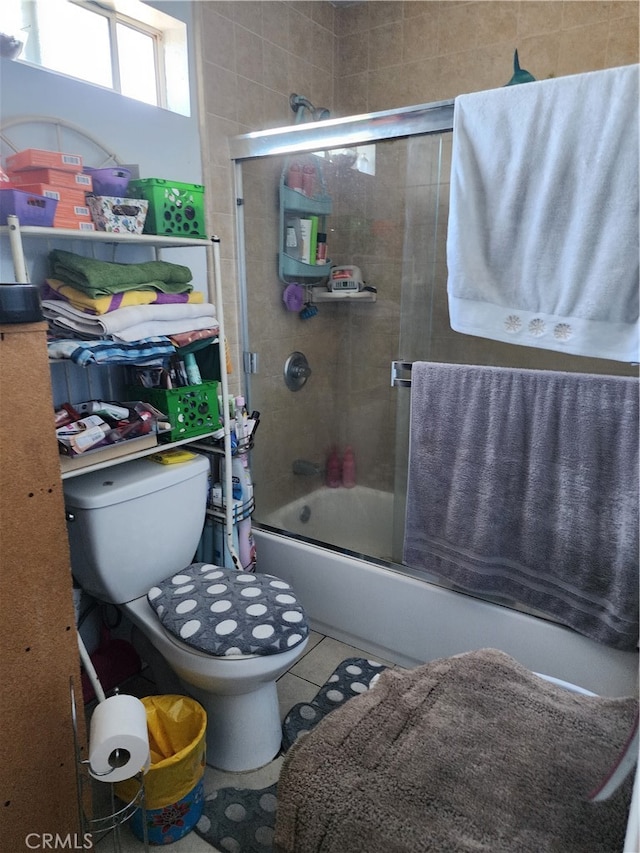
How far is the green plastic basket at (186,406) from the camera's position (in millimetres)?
1647

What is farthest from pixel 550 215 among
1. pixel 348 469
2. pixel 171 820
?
pixel 171 820

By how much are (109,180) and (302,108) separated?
3.69 ft

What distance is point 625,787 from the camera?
0.86 m

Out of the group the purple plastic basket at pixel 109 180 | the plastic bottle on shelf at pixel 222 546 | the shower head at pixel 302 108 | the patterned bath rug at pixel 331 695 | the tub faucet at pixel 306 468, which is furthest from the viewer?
the tub faucet at pixel 306 468

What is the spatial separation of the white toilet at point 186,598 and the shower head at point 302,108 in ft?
5.04

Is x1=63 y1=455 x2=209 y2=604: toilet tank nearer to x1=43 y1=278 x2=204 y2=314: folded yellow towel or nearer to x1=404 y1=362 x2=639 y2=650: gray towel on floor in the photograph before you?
x1=43 y1=278 x2=204 y2=314: folded yellow towel

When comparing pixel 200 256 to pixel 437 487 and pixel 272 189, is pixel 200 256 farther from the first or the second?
pixel 437 487

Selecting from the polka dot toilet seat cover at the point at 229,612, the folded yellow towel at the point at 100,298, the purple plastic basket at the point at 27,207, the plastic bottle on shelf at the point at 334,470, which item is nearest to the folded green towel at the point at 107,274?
the folded yellow towel at the point at 100,298

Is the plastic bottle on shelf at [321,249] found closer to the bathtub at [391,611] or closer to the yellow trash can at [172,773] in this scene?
the bathtub at [391,611]

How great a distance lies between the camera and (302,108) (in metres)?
2.29

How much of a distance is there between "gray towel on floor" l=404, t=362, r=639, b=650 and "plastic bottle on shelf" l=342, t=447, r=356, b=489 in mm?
759

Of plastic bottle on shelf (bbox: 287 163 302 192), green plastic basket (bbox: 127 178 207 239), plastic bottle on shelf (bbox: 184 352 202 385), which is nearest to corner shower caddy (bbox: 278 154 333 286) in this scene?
plastic bottle on shelf (bbox: 287 163 302 192)

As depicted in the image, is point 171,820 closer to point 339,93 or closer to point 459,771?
point 459,771

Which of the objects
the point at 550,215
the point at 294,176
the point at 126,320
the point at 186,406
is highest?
the point at 294,176
